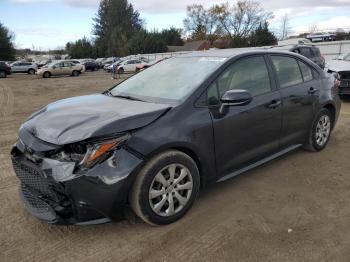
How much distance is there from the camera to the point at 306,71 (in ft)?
17.1

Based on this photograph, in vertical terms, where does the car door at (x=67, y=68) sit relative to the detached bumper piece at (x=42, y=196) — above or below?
below

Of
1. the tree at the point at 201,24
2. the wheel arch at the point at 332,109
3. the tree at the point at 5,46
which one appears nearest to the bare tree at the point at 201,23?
the tree at the point at 201,24

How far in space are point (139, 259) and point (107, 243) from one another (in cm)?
39

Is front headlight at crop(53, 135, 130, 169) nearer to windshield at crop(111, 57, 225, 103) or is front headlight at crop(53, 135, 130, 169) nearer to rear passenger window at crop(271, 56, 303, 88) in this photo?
windshield at crop(111, 57, 225, 103)

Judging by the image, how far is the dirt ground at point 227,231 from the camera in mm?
3092

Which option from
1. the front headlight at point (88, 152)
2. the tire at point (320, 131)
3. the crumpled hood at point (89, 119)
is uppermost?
the crumpled hood at point (89, 119)

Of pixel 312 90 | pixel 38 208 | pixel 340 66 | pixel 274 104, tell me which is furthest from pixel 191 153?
pixel 340 66

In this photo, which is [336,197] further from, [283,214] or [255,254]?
[255,254]

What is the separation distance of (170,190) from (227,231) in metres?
0.65

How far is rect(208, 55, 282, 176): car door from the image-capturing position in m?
3.86

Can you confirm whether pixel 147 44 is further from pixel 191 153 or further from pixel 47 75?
pixel 191 153

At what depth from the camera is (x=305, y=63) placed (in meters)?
5.24

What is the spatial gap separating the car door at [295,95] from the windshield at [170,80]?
1050mm

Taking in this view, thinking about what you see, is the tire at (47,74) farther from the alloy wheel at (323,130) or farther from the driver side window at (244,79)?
the driver side window at (244,79)
